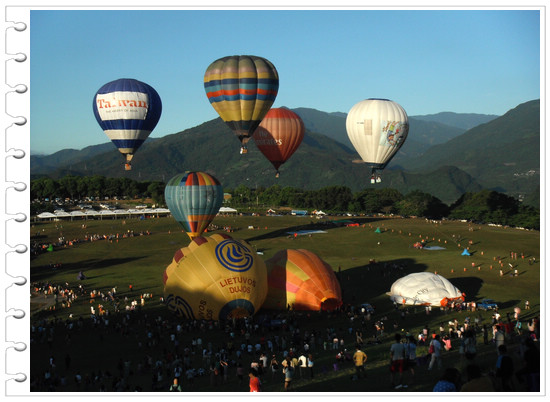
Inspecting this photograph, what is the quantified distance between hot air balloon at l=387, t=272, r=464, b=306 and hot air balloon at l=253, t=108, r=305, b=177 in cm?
2595

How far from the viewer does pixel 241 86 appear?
4975 centimetres

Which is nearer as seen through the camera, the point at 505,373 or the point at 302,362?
the point at 505,373

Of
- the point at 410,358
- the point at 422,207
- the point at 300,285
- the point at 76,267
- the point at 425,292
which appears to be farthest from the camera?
the point at 422,207

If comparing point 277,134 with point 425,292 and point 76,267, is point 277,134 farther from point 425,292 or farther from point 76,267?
point 425,292

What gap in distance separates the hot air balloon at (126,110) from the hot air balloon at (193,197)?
15.6 ft

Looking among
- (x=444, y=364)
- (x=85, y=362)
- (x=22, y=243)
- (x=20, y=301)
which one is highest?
(x=22, y=243)

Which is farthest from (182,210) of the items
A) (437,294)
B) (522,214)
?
(522,214)

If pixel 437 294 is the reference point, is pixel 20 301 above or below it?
above

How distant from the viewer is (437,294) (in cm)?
3678

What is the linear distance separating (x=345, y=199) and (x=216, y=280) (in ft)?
306

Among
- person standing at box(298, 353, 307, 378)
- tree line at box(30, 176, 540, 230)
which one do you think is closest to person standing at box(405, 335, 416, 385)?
person standing at box(298, 353, 307, 378)

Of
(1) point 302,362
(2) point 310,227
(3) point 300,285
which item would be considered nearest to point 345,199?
(2) point 310,227

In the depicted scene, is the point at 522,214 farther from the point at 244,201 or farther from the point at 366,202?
the point at 244,201
